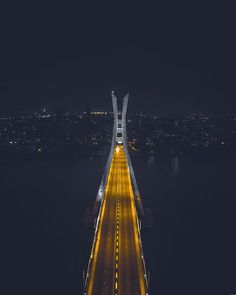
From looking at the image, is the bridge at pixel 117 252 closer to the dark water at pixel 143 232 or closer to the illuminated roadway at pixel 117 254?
the illuminated roadway at pixel 117 254

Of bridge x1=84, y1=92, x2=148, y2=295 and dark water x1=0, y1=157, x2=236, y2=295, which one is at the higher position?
bridge x1=84, y1=92, x2=148, y2=295

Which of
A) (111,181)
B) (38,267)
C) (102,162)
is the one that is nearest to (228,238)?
(38,267)

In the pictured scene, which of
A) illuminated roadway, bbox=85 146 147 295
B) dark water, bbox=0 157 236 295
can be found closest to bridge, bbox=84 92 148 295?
illuminated roadway, bbox=85 146 147 295

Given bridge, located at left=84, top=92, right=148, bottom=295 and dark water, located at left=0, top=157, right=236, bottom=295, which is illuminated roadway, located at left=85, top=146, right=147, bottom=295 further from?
dark water, located at left=0, top=157, right=236, bottom=295

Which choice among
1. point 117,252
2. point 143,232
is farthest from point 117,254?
point 143,232

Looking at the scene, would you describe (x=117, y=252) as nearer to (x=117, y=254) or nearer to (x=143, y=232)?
(x=117, y=254)

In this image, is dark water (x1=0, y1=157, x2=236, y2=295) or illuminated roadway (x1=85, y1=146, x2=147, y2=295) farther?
dark water (x1=0, y1=157, x2=236, y2=295)
